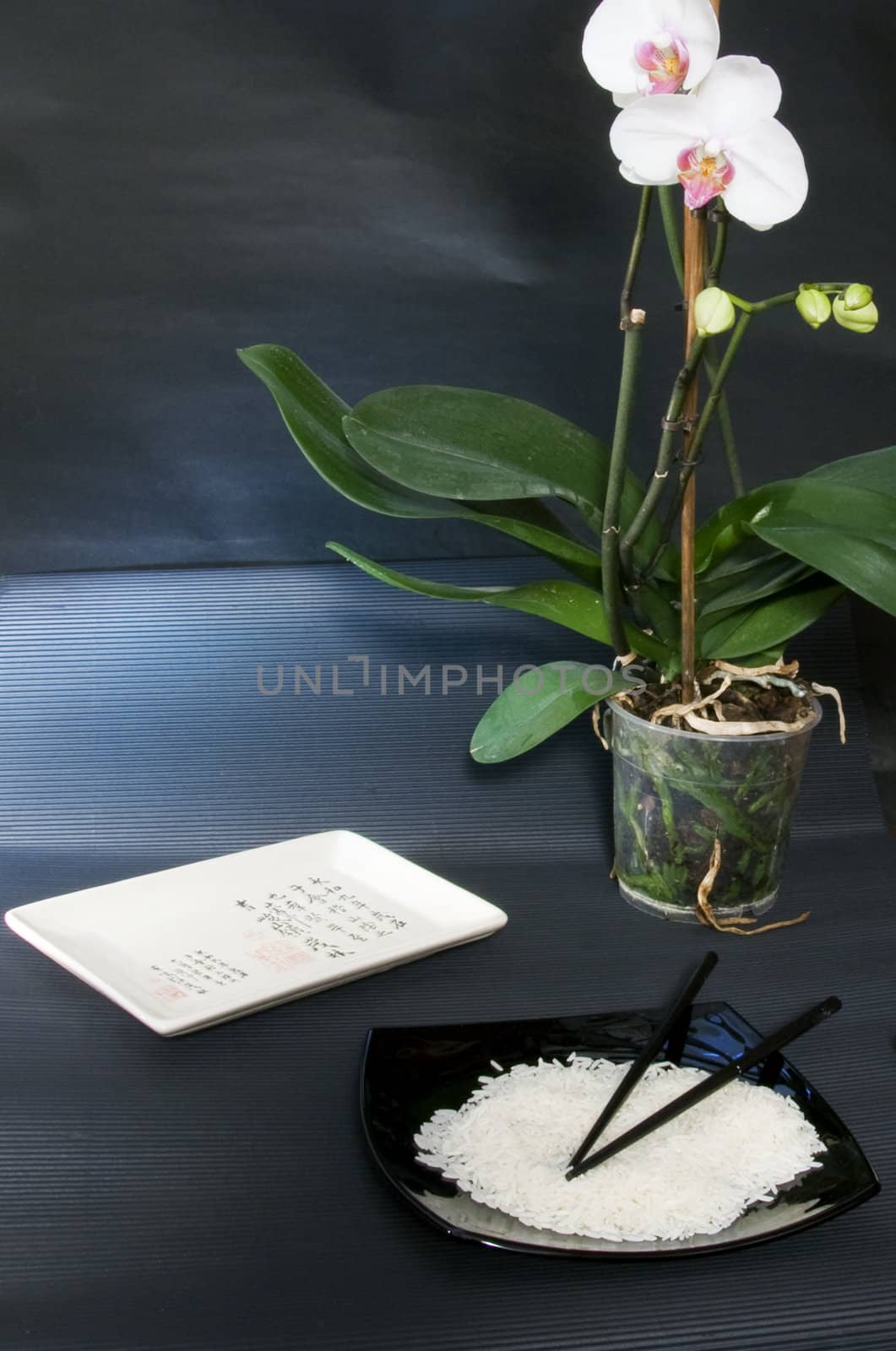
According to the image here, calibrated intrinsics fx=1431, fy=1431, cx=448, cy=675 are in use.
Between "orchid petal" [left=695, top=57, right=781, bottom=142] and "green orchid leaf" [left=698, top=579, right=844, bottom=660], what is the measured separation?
307mm

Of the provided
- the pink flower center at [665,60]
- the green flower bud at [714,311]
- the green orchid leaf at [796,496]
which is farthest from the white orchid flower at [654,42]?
the green orchid leaf at [796,496]

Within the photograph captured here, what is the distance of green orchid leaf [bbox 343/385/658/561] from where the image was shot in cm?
87

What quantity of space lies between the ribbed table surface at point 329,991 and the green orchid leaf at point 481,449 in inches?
9.6

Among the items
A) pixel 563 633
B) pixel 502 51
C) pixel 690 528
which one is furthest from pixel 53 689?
pixel 502 51

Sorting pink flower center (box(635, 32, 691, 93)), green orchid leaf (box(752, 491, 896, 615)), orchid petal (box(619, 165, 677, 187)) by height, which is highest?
pink flower center (box(635, 32, 691, 93))

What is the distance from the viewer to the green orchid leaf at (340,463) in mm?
903

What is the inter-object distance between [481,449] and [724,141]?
23cm

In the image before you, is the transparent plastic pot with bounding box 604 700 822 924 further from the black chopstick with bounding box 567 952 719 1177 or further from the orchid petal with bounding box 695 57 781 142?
the orchid petal with bounding box 695 57 781 142

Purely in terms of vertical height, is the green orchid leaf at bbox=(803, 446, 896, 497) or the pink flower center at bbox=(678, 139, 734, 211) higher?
the pink flower center at bbox=(678, 139, 734, 211)

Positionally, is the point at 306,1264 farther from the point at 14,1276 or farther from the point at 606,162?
the point at 606,162

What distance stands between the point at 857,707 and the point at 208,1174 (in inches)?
27.1

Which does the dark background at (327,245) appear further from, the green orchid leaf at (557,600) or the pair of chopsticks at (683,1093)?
the pair of chopsticks at (683,1093)

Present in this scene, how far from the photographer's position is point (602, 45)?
79cm

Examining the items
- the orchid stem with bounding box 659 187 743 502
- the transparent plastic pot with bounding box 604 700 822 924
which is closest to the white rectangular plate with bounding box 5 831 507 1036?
the transparent plastic pot with bounding box 604 700 822 924
